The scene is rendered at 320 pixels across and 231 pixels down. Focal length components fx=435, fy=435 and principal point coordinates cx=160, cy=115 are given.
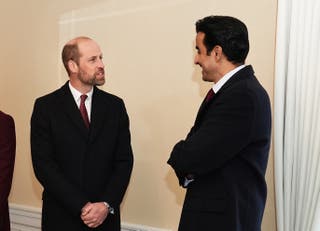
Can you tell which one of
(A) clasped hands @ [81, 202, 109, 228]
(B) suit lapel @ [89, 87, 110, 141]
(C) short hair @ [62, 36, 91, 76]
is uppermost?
(C) short hair @ [62, 36, 91, 76]

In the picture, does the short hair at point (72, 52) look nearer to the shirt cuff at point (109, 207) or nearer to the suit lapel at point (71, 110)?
the suit lapel at point (71, 110)

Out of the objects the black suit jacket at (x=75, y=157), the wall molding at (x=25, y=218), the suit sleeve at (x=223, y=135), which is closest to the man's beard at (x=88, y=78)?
the black suit jacket at (x=75, y=157)

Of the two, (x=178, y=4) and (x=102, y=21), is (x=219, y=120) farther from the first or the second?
(x=102, y=21)

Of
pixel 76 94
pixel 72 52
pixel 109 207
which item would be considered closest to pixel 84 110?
pixel 76 94

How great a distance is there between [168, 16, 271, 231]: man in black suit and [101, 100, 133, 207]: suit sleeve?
1.80ft

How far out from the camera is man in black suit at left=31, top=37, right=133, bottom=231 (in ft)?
7.32

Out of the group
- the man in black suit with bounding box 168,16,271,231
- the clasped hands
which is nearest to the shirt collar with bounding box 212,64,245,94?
the man in black suit with bounding box 168,16,271,231

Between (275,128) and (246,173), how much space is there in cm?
52

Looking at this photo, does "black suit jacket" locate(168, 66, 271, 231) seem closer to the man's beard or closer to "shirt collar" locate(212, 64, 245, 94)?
"shirt collar" locate(212, 64, 245, 94)

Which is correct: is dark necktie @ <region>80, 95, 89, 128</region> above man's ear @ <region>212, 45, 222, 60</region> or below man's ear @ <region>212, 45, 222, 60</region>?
below

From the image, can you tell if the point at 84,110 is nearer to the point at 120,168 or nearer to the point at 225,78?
the point at 120,168

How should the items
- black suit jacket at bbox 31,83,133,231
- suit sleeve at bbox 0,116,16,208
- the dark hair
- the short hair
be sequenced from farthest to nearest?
suit sleeve at bbox 0,116,16,208, the short hair, black suit jacket at bbox 31,83,133,231, the dark hair

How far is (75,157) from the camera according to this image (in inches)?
88.8

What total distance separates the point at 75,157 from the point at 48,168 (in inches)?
5.7
